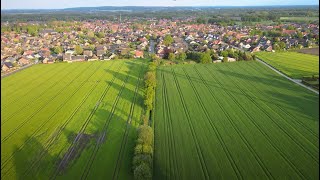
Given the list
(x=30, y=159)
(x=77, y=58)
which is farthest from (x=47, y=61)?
(x=30, y=159)

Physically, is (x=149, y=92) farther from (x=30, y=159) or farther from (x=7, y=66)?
(x=7, y=66)

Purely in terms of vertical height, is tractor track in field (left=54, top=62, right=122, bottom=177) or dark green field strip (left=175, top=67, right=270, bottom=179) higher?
dark green field strip (left=175, top=67, right=270, bottom=179)

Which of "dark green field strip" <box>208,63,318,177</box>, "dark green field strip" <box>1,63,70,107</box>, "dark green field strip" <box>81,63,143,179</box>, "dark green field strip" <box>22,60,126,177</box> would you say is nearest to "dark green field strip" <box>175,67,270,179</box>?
"dark green field strip" <box>208,63,318,177</box>

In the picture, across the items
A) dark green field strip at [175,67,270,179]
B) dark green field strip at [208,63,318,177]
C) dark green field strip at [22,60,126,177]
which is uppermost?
dark green field strip at [208,63,318,177]

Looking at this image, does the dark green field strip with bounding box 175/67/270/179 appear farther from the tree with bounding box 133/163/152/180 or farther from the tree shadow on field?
the tree shadow on field

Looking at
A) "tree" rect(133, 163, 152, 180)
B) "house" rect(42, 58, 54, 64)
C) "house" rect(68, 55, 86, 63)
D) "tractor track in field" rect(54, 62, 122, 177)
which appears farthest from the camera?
"house" rect(68, 55, 86, 63)

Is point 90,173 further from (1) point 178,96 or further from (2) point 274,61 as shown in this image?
(2) point 274,61

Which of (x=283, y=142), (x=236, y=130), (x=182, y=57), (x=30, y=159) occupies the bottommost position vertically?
(x=30, y=159)

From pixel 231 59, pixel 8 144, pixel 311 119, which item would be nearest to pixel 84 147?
pixel 8 144
